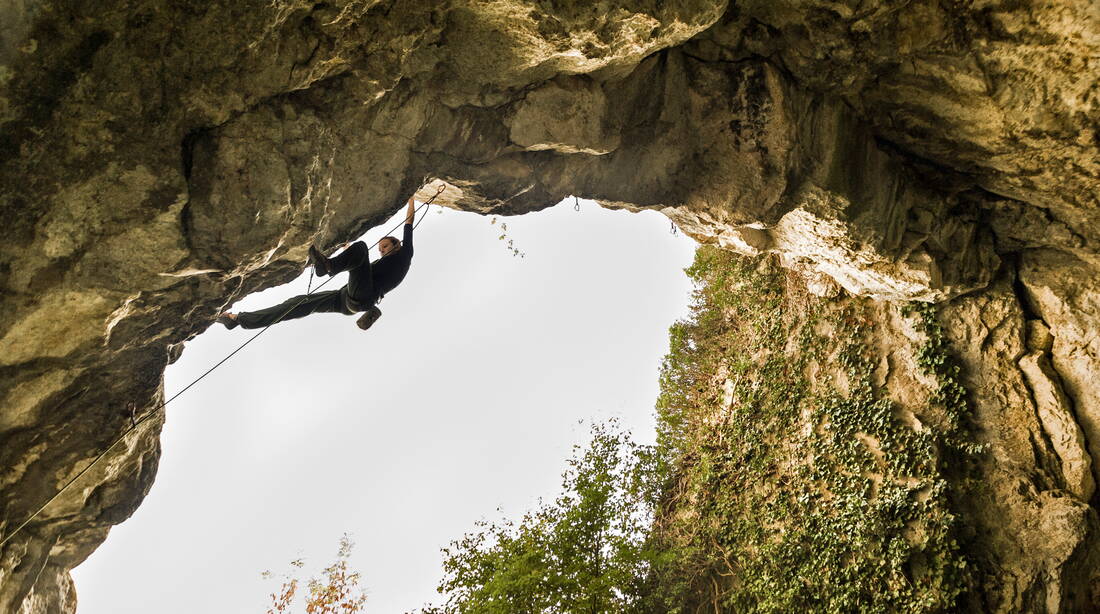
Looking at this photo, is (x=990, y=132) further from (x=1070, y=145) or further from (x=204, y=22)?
(x=204, y=22)

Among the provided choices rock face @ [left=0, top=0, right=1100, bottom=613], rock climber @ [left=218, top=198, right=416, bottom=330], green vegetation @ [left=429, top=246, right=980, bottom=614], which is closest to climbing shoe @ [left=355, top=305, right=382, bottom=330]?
rock climber @ [left=218, top=198, right=416, bottom=330]

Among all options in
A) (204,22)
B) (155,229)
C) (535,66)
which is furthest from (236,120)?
(535,66)

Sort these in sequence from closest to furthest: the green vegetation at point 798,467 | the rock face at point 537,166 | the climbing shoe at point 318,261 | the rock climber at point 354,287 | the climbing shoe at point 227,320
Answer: the rock face at point 537,166 → the climbing shoe at point 318,261 → the rock climber at point 354,287 → the climbing shoe at point 227,320 → the green vegetation at point 798,467

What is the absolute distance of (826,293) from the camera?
1022 centimetres

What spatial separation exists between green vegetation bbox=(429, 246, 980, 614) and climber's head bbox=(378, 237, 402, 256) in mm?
5208

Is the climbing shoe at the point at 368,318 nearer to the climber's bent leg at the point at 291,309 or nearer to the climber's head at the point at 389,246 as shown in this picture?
the climber's bent leg at the point at 291,309

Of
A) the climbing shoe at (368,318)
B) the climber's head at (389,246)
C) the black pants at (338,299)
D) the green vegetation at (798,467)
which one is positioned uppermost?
the climber's head at (389,246)

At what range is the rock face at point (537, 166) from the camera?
4648 mm

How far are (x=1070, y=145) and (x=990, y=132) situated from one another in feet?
2.77

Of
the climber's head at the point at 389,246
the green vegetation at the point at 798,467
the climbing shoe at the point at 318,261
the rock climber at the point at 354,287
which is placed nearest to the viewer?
the climbing shoe at the point at 318,261

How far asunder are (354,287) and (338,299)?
46 cm

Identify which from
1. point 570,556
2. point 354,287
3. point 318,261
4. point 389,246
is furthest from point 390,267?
point 570,556

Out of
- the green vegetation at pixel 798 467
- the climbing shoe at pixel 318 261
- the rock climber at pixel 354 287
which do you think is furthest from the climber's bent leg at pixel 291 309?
the green vegetation at pixel 798 467

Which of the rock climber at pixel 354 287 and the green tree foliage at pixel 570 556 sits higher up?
the rock climber at pixel 354 287
